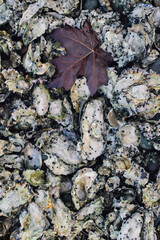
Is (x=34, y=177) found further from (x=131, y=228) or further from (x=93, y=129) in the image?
(x=131, y=228)

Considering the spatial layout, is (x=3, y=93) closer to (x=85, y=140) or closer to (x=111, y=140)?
(x=85, y=140)

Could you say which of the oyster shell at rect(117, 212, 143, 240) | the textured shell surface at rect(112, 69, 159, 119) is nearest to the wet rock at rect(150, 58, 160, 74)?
the textured shell surface at rect(112, 69, 159, 119)

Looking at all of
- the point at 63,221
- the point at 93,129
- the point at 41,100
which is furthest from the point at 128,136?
the point at 63,221

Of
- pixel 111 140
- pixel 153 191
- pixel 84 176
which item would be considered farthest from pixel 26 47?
pixel 153 191

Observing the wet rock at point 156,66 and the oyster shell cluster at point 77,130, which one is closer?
the oyster shell cluster at point 77,130

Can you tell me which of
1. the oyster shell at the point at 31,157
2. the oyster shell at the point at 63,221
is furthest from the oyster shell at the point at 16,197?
the oyster shell at the point at 63,221

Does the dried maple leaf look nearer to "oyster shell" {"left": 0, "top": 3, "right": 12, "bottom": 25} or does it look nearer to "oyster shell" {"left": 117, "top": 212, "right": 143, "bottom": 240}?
"oyster shell" {"left": 0, "top": 3, "right": 12, "bottom": 25}

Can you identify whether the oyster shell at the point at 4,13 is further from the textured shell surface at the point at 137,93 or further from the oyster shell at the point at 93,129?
the textured shell surface at the point at 137,93
